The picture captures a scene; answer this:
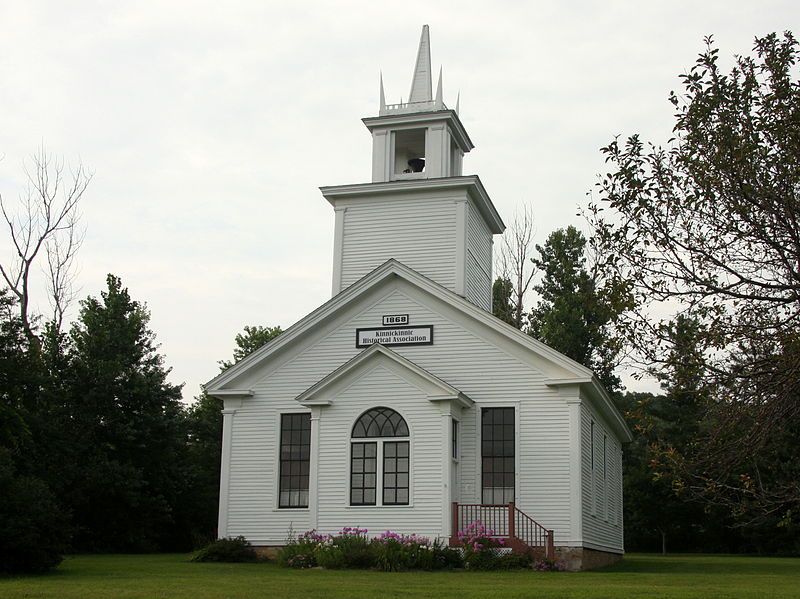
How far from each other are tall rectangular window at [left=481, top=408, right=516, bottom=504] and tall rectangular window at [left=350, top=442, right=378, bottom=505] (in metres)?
2.86

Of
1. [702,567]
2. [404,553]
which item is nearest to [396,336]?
[404,553]

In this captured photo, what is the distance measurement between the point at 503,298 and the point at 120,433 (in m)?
23.4

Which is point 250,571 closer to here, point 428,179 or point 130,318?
point 428,179

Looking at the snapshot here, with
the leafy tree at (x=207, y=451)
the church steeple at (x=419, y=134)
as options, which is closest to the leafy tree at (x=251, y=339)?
the leafy tree at (x=207, y=451)

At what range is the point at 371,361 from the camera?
25.7 metres

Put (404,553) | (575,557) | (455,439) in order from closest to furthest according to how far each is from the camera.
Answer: (404,553) → (575,557) → (455,439)

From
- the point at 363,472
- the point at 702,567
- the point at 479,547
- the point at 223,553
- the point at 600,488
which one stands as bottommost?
the point at 702,567

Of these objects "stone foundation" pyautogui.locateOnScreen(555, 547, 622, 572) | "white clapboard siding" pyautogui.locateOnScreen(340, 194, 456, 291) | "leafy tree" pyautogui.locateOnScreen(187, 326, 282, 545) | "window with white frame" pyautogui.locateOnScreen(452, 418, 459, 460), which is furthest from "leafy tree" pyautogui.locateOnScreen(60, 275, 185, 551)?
"stone foundation" pyautogui.locateOnScreen(555, 547, 622, 572)

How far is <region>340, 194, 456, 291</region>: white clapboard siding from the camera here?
28.9 m

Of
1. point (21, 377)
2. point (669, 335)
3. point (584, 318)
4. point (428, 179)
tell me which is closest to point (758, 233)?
point (669, 335)

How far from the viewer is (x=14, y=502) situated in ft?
61.0

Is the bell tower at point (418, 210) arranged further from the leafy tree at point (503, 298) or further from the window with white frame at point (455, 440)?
the leafy tree at point (503, 298)

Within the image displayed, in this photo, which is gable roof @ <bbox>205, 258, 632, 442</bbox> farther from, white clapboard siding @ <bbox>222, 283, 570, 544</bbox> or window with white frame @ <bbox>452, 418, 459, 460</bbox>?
window with white frame @ <bbox>452, 418, 459, 460</bbox>

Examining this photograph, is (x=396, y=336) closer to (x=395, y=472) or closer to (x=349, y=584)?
(x=395, y=472)
